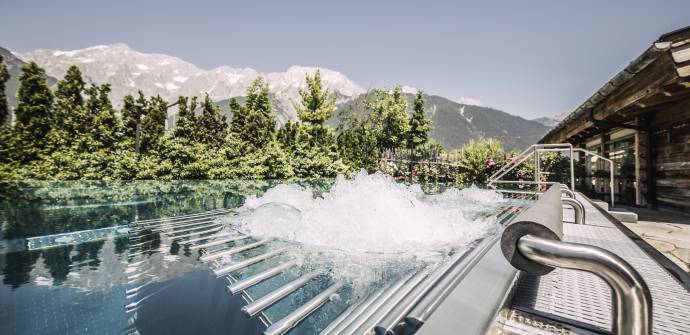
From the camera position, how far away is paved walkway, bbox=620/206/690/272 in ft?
8.04

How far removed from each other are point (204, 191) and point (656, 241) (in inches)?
216

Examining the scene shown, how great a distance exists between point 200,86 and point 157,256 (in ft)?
688

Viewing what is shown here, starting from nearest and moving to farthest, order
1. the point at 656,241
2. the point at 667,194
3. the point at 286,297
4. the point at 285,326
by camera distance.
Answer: the point at 285,326
the point at 286,297
the point at 656,241
the point at 667,194

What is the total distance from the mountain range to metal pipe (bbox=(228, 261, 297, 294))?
116 metres

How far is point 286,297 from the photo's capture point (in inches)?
48.5

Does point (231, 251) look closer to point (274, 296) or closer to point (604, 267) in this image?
point (274, 296)

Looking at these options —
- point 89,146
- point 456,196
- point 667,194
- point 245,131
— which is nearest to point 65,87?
point 89,146

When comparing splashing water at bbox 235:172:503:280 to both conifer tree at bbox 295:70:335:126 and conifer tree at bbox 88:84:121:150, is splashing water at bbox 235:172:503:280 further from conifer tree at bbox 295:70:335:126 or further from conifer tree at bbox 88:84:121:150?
conifer tree at bbox 295:70:335:126

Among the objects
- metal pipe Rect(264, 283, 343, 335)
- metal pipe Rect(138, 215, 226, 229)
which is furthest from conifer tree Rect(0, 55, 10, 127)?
metal pipe Rect(264, 283, 343, 335)

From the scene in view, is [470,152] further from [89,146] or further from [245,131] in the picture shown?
[89,146]

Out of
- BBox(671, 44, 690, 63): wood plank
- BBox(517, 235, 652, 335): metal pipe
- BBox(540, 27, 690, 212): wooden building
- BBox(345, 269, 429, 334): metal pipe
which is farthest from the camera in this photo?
BBox(540, 27, 690, 212): wooden building

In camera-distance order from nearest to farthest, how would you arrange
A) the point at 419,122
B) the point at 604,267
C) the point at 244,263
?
the point at 604,267 → the point at 244,263 → the point at 419,122

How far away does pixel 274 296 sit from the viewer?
1.24 m

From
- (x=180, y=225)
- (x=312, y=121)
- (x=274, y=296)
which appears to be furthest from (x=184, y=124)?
(x=274, y=296)
